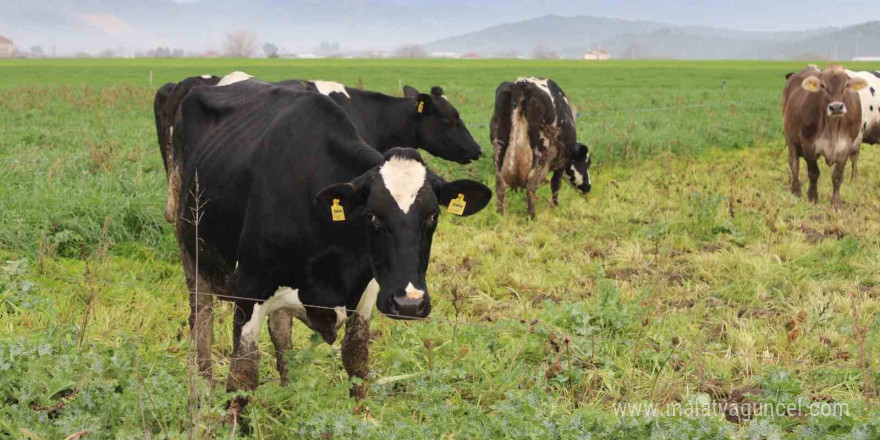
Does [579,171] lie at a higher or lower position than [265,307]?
higher

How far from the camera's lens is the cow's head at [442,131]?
10.1 meters

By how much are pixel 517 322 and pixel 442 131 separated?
488cm

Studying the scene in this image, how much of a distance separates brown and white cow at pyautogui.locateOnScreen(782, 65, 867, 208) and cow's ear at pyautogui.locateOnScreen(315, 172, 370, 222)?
8.48m

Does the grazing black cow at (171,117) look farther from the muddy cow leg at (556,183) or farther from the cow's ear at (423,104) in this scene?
the muddy cow leg at (556,183)

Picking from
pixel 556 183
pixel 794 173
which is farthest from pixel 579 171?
pixel 794 173

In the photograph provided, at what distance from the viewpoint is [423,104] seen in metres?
9.91

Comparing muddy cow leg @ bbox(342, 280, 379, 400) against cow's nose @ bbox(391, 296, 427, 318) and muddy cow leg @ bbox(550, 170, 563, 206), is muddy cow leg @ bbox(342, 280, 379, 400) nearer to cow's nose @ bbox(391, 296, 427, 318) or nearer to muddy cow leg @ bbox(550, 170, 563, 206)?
cow's nose @ bbox(391, 296, 427, 318)

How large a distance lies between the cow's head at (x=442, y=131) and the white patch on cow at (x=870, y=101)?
20.3ft

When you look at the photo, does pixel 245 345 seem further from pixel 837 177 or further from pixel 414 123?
pixel 837 177

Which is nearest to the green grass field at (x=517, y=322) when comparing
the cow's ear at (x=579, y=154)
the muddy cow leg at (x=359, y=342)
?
the muddy cow leg at (x=359, y=342)

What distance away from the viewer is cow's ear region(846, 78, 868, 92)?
10734 millimetres

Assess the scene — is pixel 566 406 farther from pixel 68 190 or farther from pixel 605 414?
pixel 68 190

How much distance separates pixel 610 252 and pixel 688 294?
5.02ft

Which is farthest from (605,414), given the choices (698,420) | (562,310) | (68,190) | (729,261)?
(68,190)
